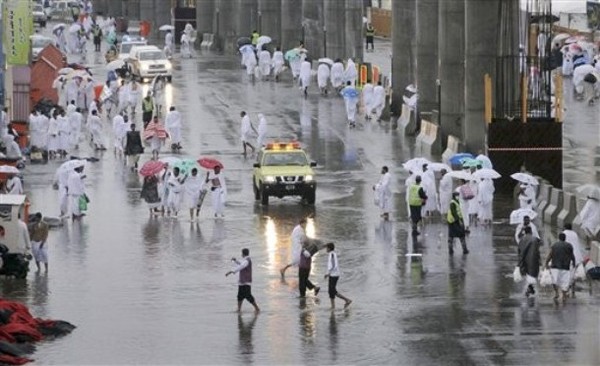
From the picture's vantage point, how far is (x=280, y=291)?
1259 inches

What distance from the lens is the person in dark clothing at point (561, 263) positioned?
1192 inches

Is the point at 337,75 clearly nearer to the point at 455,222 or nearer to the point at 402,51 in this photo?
the point at 402,51

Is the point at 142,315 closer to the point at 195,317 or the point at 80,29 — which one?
the point at 195,317

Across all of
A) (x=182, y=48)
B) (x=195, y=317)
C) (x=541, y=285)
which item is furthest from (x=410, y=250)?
(x=182, y=48)

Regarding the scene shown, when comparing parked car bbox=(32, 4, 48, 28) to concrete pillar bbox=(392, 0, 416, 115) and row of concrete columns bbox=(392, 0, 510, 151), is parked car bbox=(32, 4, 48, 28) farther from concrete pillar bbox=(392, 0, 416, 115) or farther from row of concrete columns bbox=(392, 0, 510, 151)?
row of concrete columns bbox=(392, 0, 510, 151)

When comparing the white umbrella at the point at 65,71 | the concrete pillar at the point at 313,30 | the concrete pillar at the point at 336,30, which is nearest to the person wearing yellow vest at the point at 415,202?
the white umbrella at the point at 65,71

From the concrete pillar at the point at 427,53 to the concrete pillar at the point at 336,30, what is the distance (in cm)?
1928

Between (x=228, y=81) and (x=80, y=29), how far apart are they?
18.3 meters

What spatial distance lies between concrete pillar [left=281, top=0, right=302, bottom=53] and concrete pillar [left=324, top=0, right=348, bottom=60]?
6.87m

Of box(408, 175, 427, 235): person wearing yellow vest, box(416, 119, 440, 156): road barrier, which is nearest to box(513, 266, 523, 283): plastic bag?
box(408, 175, 427, 235): person wearing yellow vest

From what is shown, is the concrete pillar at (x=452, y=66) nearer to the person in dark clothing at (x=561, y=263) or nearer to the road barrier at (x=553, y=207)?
the road barrier at (x=553, y=207)

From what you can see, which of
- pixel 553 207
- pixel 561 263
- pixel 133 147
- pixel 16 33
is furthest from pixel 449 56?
pixel 561 263

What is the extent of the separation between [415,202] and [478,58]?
12.4 m

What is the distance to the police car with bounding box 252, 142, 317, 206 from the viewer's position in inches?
1655
